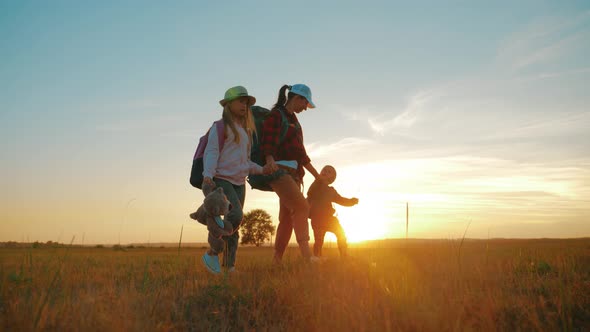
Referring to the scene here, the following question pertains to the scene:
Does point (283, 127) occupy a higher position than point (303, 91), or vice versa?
point (303, 91)

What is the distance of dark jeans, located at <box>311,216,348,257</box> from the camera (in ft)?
25.6

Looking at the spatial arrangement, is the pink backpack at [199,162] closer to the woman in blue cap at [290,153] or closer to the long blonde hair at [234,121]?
the long blonde hair at [234,121]

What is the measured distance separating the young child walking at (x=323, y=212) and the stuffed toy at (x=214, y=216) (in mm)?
2827

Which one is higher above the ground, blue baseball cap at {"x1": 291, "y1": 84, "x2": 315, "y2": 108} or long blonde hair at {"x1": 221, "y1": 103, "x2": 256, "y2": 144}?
blue baseball cap at {"x1": 291, "y1": 84, "x2": 315, "y2": 108}

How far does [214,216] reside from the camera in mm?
5051

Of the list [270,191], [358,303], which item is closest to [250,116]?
[270,191]

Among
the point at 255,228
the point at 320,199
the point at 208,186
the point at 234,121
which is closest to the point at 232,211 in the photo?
the point at 208,186

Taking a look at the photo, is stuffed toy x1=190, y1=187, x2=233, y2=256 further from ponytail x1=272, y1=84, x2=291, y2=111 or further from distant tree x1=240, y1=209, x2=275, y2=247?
distant tree x1=240, y1=209, x2=275, y2=247

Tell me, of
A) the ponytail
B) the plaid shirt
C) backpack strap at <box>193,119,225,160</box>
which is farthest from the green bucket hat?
the ponytail

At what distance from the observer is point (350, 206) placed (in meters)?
8.09

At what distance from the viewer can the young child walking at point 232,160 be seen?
5402mm

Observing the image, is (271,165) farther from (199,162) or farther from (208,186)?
(208,186)

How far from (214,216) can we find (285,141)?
1920 millimetres

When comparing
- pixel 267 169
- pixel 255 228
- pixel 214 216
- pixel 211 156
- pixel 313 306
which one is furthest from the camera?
pixel 255 228
